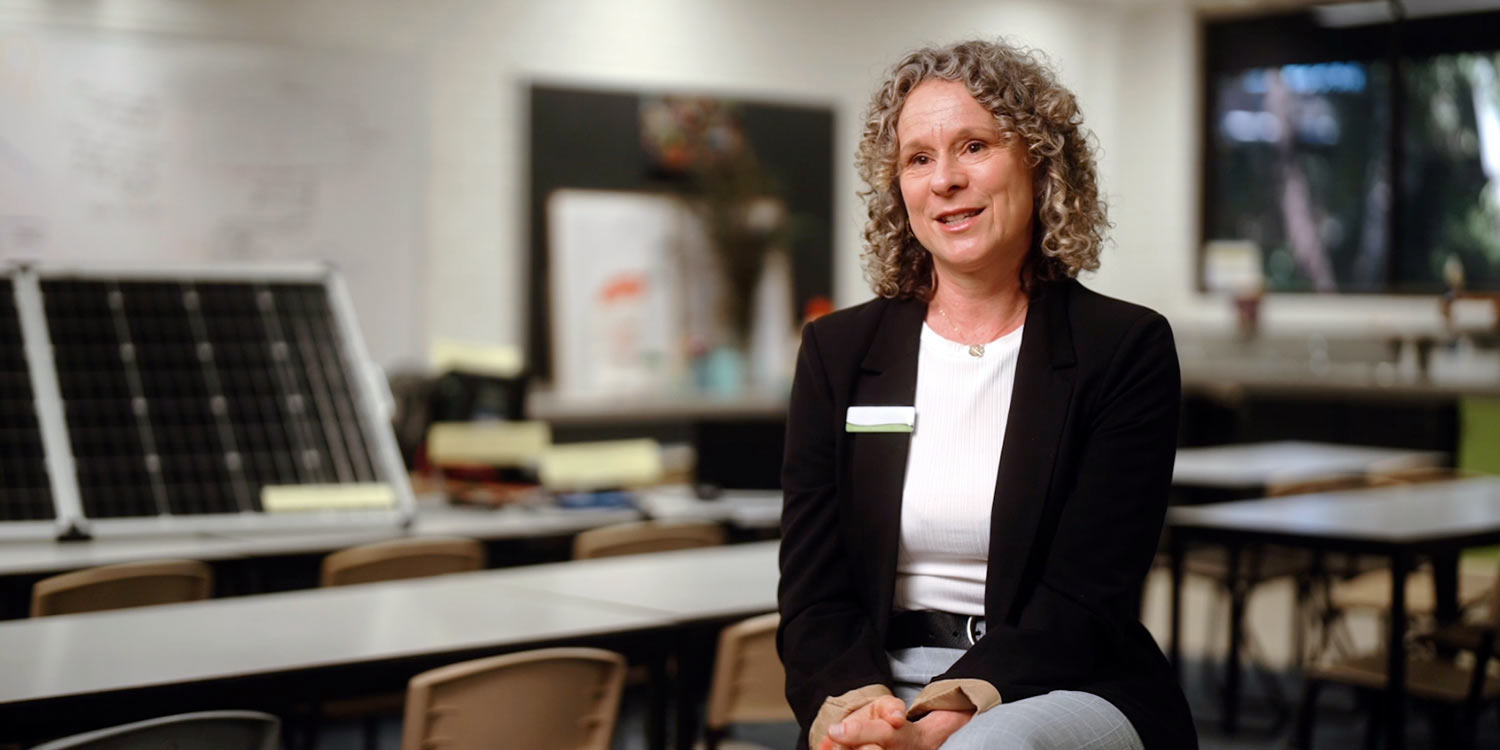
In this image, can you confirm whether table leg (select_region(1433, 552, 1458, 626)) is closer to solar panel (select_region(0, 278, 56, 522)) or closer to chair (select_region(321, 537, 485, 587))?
chair (select_region(321, 537, 485, 587))

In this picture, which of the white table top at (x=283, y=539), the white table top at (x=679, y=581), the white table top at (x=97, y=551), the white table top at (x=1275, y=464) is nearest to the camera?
the white table top at (x=679, y=581)

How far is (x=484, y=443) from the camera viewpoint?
4895mm

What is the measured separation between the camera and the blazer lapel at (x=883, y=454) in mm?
1979

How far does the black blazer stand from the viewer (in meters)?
1.87

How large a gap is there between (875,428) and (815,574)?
202mm

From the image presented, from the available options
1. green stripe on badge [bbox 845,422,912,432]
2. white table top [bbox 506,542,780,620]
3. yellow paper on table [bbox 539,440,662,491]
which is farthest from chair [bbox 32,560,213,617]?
green stripe on badge [bbox 845,422,912,432]

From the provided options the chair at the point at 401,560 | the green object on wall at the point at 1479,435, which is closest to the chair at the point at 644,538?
the chair at the point at 401,560

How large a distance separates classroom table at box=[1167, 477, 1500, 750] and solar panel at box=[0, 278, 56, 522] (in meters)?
2.97

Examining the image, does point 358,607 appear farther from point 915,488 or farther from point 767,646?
point 915,488

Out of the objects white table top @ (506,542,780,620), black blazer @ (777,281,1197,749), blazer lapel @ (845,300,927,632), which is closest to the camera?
black blazer @ (777,281,1197,749)

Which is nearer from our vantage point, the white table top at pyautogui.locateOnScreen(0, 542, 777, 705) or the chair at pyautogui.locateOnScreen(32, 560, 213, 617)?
the white table top at pyautogui.locateOnScreen(0, 542, 777, 705)

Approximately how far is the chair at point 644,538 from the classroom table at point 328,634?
0.55 metres

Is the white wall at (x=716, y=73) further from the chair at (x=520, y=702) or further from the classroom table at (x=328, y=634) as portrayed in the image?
the chair at (x=520, y=702)

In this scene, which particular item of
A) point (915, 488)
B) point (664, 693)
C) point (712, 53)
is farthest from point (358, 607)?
point (712, 53)
